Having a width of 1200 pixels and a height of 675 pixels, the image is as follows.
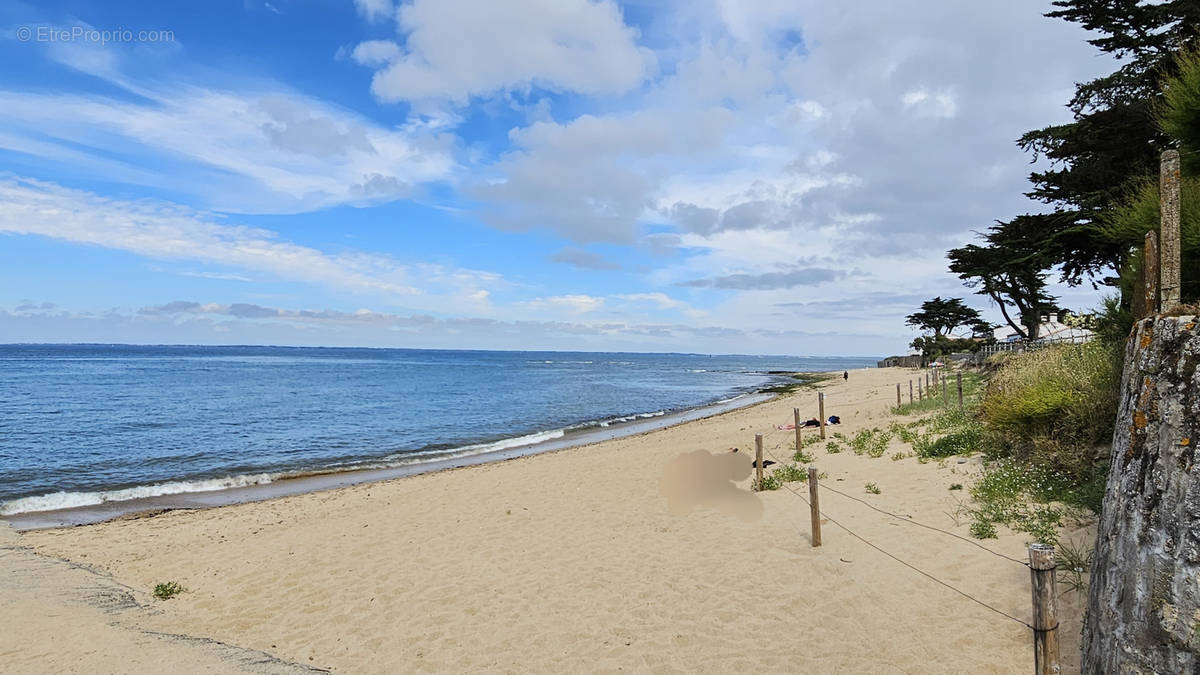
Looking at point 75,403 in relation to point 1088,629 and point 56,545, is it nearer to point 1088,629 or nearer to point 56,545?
point 56,545

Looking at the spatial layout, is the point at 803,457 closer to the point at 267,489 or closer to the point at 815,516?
the point at 815,516

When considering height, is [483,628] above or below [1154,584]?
below

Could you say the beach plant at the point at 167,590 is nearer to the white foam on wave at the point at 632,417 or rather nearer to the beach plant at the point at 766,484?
the beach plant at the point at 766,484

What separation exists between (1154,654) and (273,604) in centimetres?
916

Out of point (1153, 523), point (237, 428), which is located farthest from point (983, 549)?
point (237, 428)

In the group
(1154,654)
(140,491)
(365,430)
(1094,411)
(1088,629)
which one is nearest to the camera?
(1154,654)

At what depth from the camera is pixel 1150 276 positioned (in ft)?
15.2

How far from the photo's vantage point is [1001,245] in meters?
21.0

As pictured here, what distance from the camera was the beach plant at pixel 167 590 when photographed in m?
8.76

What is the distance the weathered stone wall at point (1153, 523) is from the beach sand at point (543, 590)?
2.29m

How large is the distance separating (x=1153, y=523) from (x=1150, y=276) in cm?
230

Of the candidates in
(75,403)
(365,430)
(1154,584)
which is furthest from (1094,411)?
(75,403)

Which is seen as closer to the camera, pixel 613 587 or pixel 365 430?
pixel 613 587

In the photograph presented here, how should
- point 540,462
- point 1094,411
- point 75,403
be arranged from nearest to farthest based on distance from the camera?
point 1094,411, point 540,462, point 75,403
